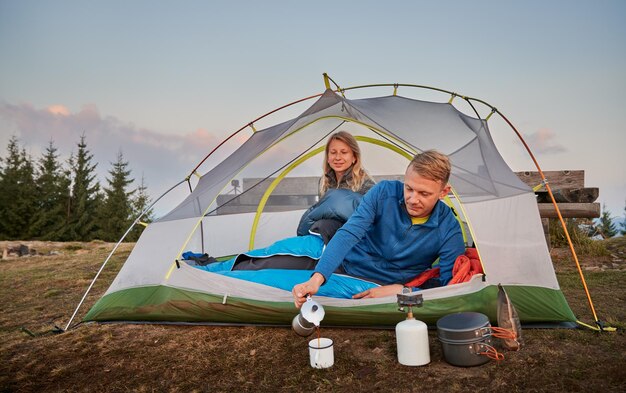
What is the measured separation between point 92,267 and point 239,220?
2.86 m

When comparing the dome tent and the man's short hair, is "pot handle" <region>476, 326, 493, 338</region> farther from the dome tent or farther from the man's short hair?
the man's short hair

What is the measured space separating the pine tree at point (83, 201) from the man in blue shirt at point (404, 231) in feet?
82.0

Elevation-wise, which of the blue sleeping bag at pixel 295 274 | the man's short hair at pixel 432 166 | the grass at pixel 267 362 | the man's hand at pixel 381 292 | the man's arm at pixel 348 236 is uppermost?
the man's short hair at pixel 432 166

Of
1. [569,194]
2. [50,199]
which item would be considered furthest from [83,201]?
[569,194]

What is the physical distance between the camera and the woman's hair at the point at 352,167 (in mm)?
3791

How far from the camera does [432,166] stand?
2512 millimetres

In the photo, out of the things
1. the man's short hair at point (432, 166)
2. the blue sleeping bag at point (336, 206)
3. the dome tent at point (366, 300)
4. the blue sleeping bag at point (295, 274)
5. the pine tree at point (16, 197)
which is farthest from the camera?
the pine tree at point (16, 197)

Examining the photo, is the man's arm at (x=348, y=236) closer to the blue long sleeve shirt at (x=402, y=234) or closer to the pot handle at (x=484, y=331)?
the blue long sleeve shirt at (x=402, y=234)

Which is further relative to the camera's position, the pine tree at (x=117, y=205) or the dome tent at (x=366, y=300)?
the pine tree at (x=117, y=205)

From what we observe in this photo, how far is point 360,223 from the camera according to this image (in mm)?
2676

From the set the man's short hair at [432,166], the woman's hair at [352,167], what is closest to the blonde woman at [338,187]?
the woman's hair at [352,167]

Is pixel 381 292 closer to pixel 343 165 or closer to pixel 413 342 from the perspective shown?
pixel 413 342

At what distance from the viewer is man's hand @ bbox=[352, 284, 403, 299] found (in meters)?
2.86

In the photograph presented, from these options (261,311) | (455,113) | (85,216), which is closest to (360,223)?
(261,311)
